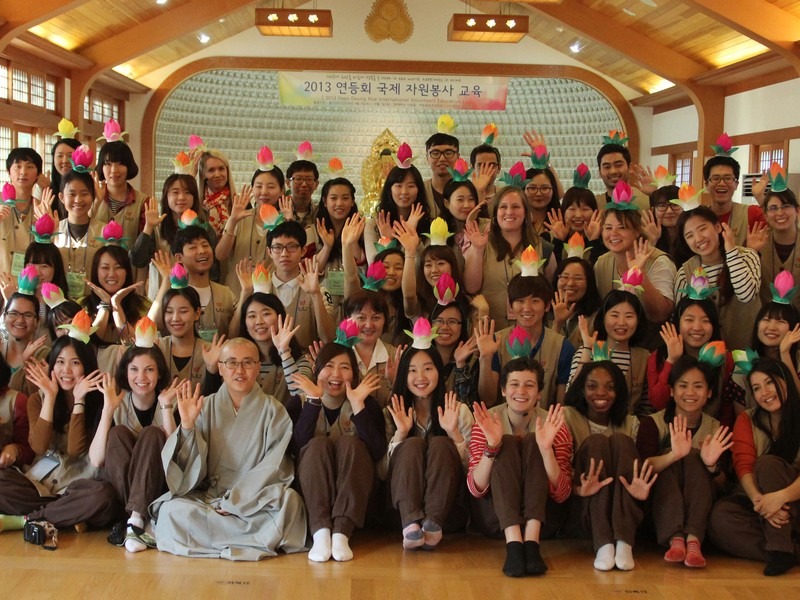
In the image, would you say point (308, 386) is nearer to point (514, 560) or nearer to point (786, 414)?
point (514, 560)

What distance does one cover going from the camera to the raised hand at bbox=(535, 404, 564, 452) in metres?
3.29

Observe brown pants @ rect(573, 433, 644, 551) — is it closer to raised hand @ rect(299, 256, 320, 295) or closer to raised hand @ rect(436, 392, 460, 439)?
raised hand @ rect(436, 392, 460, 439)

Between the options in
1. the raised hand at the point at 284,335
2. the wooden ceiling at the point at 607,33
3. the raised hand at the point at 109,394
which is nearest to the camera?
the raised hand at the point at 109,394

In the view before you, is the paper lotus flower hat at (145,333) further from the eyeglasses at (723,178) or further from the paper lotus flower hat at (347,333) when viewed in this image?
the eyeglasses at (723,178)

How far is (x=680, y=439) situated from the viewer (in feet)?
11.0

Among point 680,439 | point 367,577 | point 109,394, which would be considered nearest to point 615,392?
point 680,439

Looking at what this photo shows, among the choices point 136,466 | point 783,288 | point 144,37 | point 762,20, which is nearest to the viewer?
point 136,466

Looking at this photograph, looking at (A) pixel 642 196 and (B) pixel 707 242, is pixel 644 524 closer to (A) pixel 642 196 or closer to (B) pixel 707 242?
(B) pixel 707 242

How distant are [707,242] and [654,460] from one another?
1.17m

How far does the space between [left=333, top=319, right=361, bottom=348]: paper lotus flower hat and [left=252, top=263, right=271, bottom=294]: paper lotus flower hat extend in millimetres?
511

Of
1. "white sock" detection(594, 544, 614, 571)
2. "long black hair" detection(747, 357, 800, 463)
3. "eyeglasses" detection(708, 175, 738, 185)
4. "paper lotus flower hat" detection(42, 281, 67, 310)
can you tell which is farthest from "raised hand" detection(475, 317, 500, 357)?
"paper lotus flower hat" detection(42, 281, 67, 310)

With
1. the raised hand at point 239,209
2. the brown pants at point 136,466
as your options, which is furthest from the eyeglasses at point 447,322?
the raised hand at point 239,209

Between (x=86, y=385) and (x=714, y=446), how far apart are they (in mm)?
2353

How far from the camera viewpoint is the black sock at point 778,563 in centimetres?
329
